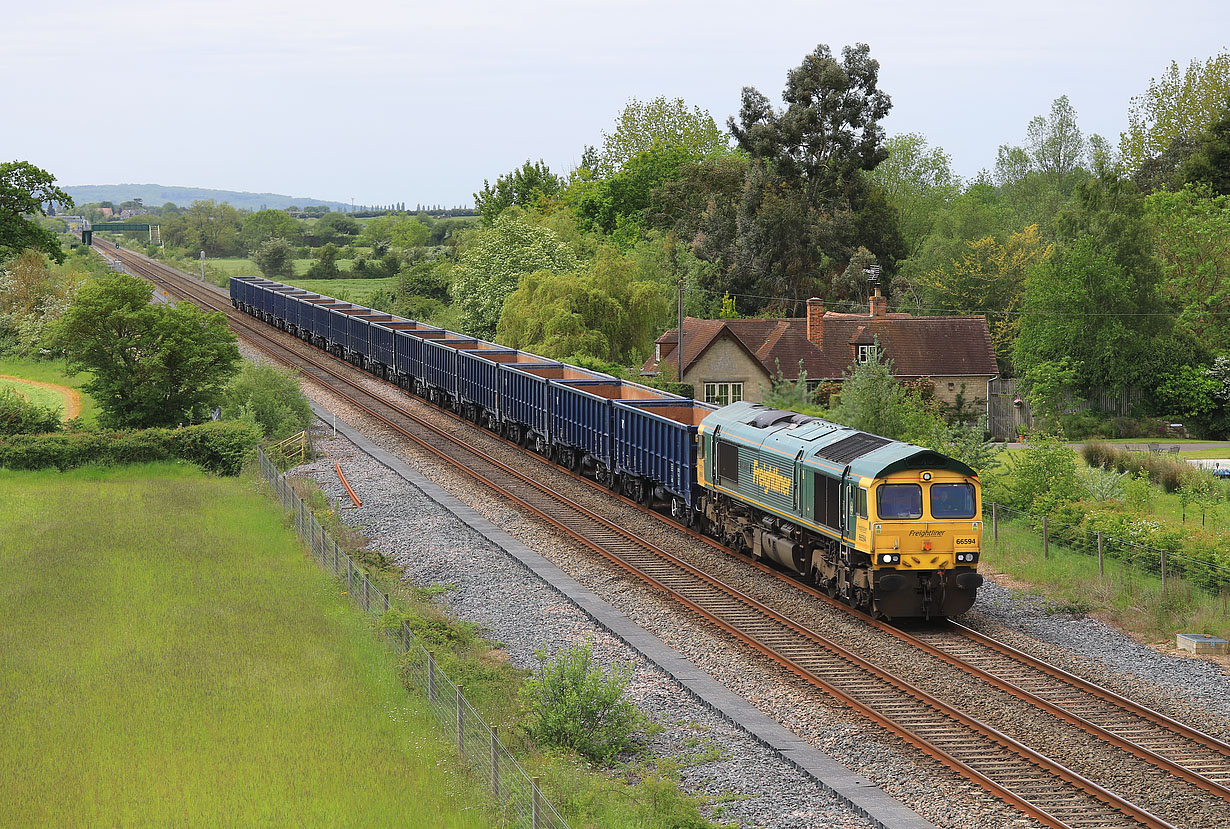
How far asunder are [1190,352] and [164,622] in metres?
61.5

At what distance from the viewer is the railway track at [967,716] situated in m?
14.6

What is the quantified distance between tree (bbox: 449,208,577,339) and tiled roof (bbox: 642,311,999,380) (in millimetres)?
9572

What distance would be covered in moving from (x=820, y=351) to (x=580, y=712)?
4731cm

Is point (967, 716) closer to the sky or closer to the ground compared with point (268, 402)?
closer to the ground

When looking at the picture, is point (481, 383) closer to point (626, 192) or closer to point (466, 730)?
point (466, 730)

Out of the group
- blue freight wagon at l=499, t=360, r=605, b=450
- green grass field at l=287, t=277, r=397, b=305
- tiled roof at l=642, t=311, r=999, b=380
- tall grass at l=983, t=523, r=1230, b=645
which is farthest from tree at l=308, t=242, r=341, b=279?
tall grass at l=983, t=523, r=1230, b=645

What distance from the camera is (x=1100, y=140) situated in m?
122

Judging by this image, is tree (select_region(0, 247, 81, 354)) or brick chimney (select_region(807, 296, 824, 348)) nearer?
brick chimney (select_region(807, 296, 824, 348))

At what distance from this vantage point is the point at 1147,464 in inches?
1718

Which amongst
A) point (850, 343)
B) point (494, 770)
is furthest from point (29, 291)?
point (494, 770)

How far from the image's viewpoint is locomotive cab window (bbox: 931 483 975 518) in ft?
69.6

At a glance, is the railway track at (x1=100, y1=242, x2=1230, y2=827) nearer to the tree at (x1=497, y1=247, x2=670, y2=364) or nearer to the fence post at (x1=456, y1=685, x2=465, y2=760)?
the fence post at (x1=456, y1=685, x2=465, y2=760)

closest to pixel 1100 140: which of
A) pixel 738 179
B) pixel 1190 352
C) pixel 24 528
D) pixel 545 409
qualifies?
pixel 738 179

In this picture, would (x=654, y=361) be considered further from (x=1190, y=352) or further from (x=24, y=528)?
(x=24, y=528)
